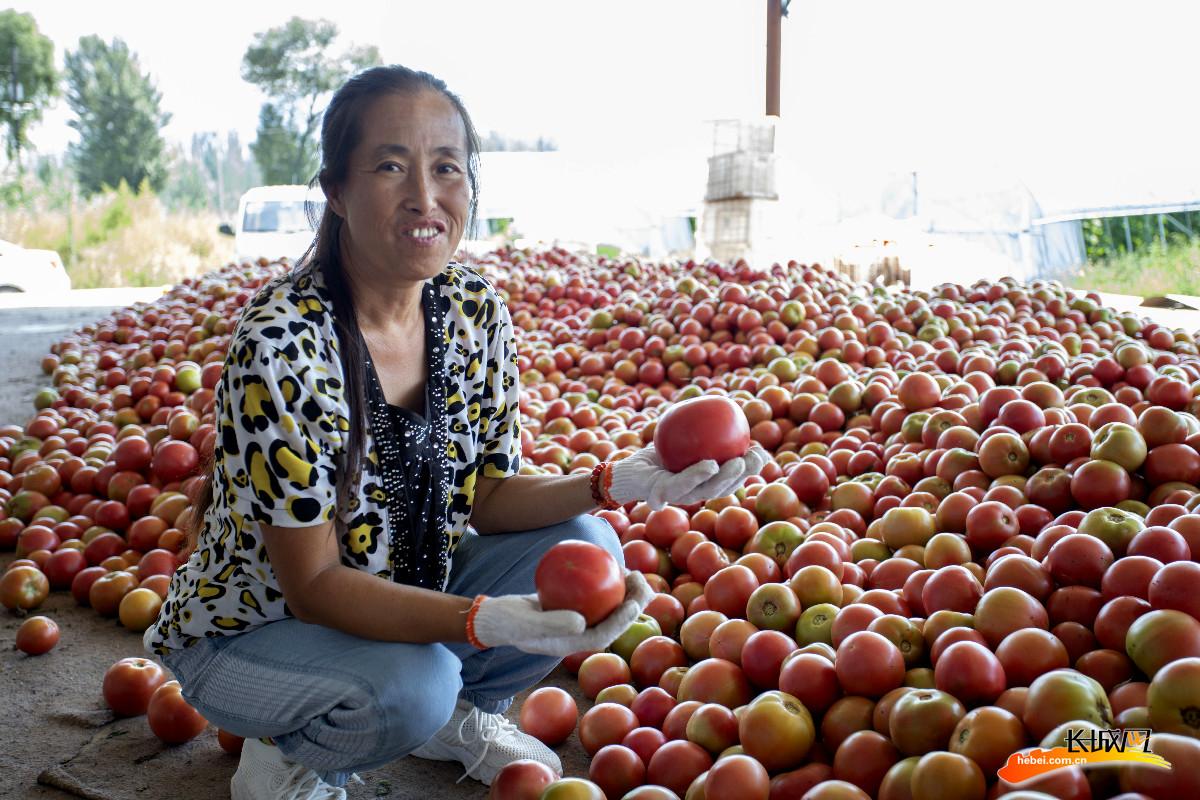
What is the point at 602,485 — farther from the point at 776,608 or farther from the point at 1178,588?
the point at 1178,588

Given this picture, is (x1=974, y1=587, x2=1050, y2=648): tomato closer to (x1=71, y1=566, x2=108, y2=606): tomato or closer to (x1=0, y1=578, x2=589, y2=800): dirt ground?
(x1=0, y1=578, x2=589, y2=800): dirt ground

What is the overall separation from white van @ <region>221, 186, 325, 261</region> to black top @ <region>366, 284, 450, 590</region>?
1158 centimetres

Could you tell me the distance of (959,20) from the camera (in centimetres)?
1588

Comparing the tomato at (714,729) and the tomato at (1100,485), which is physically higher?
the tomato at (1100,485)

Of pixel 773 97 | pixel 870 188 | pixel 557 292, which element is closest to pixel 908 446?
pixel 557 292

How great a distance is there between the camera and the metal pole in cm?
1033

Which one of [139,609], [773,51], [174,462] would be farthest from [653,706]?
[773,51]

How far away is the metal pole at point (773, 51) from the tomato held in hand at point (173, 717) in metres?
9.61

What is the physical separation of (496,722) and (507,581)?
1.10 feet

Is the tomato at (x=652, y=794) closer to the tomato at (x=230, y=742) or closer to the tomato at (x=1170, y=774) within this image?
the tomato at (x=1170, y=774)

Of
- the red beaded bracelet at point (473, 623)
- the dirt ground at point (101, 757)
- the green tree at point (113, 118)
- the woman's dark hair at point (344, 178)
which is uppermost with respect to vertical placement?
the green tree at point (113, 118)

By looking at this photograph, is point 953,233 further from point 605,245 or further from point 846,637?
point 846,637

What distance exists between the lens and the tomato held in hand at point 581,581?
5.09 feet

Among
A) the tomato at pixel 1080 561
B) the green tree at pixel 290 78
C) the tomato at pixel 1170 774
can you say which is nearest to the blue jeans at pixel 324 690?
the tomato at pixel 1170 774
